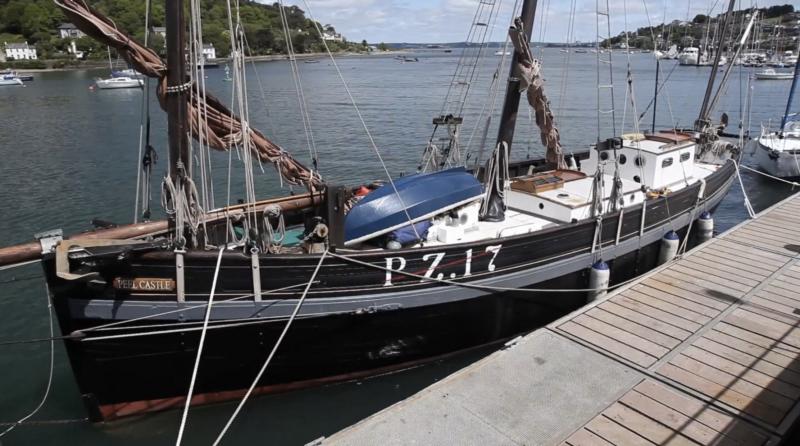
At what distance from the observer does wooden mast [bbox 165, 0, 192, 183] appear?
7414 mm

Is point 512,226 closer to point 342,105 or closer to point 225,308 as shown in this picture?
point 225,308

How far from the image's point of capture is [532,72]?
427 inches

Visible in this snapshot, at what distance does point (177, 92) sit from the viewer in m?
7.73

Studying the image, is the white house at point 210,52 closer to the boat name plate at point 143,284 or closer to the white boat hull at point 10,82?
the white boat hull at point 10,82

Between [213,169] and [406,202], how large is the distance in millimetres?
18459

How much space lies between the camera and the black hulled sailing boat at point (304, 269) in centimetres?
754

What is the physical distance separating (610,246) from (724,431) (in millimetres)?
5708

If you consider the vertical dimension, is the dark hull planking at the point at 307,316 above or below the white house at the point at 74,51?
below

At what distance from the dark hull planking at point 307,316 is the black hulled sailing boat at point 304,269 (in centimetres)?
2

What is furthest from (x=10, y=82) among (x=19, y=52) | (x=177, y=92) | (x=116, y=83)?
(x=177, y=92)

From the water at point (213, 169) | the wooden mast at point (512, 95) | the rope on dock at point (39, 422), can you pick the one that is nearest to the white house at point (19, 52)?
the water at point (213, 169)

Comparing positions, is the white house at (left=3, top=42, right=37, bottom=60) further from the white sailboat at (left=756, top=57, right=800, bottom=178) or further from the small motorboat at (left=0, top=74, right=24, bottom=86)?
the white sailboat at (left=756, top=57, right=800, bottom=178)

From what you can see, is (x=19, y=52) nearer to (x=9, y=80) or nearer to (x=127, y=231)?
(x=9, y=80)

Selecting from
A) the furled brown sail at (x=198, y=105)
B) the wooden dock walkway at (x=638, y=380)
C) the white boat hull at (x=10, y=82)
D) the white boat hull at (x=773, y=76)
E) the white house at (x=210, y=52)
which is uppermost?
the white house at (x=210, y=52)
